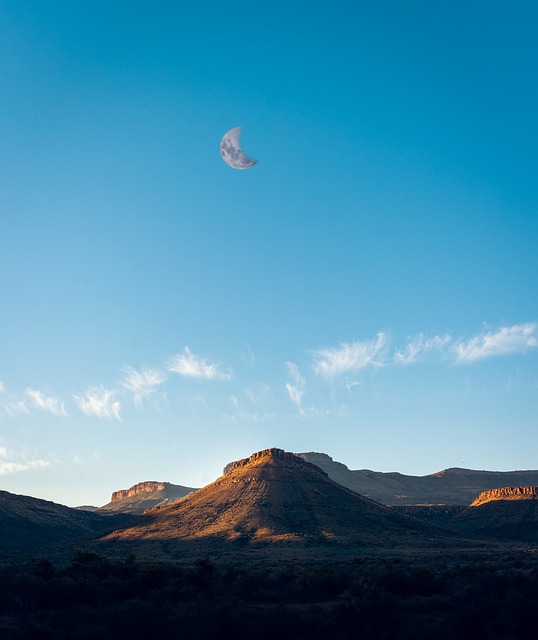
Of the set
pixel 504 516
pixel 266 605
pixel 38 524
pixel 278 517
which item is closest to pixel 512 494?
pixel 504 516

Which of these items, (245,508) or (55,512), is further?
(55,512)

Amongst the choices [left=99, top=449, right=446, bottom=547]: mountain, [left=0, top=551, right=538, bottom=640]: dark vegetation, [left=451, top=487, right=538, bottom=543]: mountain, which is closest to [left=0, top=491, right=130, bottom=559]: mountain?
[left=99, top=449, right=446, bottom=547]: mountain

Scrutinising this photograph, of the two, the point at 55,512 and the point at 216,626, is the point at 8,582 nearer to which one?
the point at 216,626

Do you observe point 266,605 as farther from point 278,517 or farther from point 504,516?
point 504,516

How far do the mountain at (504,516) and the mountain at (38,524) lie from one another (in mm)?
70785

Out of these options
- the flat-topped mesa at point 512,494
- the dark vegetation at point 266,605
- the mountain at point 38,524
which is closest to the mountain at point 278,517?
the mountain at point 38,524

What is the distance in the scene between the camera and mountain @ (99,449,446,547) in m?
81.8

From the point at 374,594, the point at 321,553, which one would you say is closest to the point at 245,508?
the point at 321,553

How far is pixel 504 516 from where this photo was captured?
120188 millimetres

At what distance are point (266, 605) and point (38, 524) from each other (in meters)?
101

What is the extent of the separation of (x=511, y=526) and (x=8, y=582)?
10181 centimetres

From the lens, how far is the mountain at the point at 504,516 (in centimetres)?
10788

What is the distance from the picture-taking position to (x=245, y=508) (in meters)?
96.4

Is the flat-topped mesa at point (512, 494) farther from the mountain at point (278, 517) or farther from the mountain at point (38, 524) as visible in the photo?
the mountain at point (38, 524)
